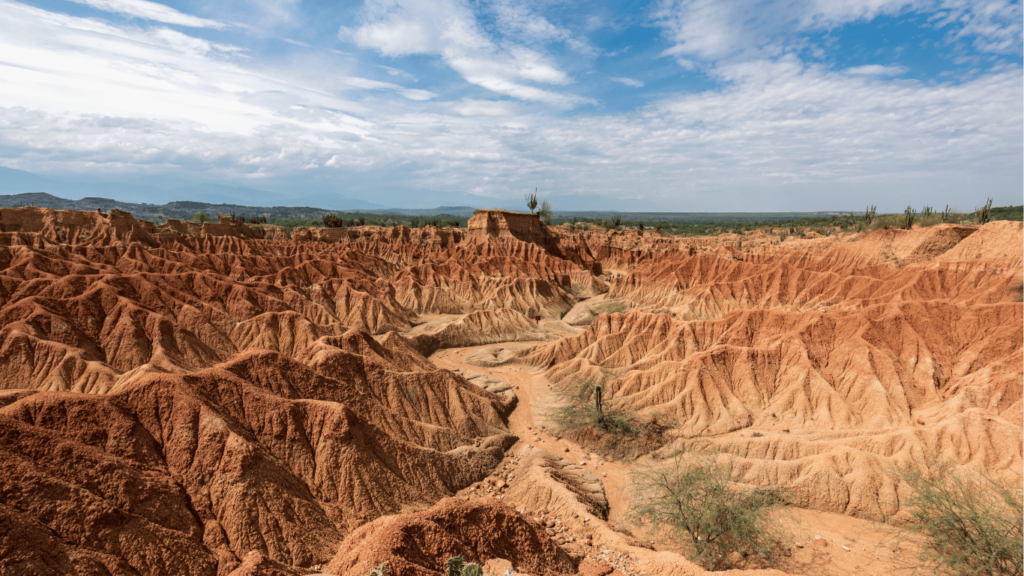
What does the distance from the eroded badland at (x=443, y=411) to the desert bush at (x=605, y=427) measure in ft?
2.92

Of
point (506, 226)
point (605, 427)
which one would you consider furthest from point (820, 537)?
point (506, 226)

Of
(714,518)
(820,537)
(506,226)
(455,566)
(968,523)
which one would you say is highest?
(506,226)

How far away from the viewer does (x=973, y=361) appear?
35219mm

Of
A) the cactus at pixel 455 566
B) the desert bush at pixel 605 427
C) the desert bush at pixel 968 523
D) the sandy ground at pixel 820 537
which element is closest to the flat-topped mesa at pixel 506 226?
the desert bush at pixel 605 427

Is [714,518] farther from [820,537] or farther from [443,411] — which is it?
[443,411]

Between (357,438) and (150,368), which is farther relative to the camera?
(150,368)

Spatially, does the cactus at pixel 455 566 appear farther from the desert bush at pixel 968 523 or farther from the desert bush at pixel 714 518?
the desert bush at pixel 968 523

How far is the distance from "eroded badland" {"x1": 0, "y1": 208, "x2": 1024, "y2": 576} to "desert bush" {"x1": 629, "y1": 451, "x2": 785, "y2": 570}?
103 cm

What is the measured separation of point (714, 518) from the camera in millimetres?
22328

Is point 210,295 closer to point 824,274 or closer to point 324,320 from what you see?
point 324,320

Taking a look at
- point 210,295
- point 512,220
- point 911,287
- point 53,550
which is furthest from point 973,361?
point 512,220

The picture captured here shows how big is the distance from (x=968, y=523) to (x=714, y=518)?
481 inches

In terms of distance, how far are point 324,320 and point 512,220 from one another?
192ft

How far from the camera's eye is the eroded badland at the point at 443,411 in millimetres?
16359
